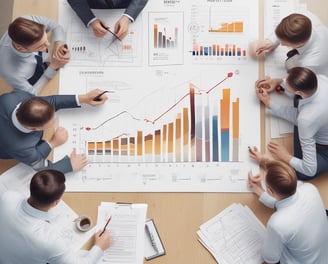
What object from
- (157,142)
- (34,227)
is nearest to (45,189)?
(34,227)

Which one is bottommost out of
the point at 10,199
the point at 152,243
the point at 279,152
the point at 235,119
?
the point at 152,243

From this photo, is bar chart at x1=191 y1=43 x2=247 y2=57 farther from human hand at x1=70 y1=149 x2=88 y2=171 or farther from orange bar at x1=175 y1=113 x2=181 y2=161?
human hand at x1=70 y1=149 x2=88 y2=171

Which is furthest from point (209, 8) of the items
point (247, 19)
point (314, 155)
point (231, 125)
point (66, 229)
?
point (66, 229)

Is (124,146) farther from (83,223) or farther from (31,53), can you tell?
(31,53)

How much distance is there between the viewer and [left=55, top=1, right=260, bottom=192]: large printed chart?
1.54m

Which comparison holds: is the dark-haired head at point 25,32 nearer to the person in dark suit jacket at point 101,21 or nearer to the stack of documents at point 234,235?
the person in dark suit jacket at point 101,21

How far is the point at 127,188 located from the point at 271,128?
0.55m

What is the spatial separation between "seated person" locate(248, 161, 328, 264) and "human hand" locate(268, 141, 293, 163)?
152 mm

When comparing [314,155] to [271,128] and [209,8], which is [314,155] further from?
[209,8]

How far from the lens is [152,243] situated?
4.84 ft

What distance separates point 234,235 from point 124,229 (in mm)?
367

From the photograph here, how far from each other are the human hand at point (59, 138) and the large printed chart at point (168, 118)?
0.06 feet

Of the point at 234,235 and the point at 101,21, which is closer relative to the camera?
the point at 234,235

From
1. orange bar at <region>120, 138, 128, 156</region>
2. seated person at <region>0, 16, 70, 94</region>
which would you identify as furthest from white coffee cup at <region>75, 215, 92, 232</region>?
seated person at <region>0, 16, 70, 94</region>
